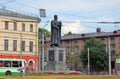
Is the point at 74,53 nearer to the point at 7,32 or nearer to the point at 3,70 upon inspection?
the point at 7,32

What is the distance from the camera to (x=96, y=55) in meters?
91.7

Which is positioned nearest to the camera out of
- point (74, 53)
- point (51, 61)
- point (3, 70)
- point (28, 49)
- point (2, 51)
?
point (51, 61)

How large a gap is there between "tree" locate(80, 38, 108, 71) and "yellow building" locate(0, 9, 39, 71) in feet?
45.0

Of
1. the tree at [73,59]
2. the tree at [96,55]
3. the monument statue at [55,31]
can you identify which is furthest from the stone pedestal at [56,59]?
the tree at [73,59]

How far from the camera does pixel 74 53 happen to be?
4163 inches

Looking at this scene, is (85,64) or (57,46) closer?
(57,46)

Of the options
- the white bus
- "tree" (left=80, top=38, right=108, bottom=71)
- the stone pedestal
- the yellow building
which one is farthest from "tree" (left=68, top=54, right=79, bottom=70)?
the stone pedestal

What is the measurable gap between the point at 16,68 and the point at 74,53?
137ft

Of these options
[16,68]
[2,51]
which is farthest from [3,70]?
[2,51]

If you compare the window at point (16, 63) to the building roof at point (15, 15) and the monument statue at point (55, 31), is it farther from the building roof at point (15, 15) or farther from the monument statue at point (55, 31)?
the monument statue at point (55, 31)

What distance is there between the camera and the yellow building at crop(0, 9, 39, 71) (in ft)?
264

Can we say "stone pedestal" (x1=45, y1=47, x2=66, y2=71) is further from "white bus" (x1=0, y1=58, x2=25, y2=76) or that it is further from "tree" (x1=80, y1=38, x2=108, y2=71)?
"tree" (x1=80, y1=38, x2=108, y2=71)

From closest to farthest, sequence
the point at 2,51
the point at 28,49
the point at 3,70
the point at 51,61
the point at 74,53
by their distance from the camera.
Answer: the point at 51,61
the point at 3,70
the point at 2,51
the point at 28,49
the point at 74,53

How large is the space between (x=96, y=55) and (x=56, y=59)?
169 feet
